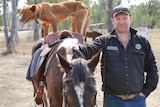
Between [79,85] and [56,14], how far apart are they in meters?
4.07

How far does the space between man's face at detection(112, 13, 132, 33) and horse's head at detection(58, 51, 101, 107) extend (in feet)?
2.81

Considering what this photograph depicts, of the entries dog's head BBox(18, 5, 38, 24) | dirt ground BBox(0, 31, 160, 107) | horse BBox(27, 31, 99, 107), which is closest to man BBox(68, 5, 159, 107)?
horse BBox(27, 31, 99, 107)

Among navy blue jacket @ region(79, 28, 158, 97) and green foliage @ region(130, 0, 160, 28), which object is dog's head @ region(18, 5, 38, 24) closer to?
navy blue jacket @ region(79, 28, 158, 97)

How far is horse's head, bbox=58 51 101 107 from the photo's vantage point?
8.17ft

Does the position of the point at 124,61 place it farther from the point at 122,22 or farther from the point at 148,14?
the point at 148,14

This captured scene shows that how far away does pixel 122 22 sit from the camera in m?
3.35

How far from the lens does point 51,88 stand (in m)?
3.45

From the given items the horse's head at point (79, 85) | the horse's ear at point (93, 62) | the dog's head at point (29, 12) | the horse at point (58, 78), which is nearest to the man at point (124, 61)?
the horse at point (58, 78)

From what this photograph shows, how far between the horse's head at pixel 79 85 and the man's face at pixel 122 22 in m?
0.86

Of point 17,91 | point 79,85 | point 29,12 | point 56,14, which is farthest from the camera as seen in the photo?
point 17,91

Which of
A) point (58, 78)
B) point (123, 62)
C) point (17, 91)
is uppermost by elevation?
point (123, 62)

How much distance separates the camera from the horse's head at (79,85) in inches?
98.0

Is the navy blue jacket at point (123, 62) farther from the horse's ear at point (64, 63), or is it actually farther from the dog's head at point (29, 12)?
the dog's head at point (29, 12)

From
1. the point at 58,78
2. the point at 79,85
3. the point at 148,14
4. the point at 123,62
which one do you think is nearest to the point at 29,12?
the point at 58,78
